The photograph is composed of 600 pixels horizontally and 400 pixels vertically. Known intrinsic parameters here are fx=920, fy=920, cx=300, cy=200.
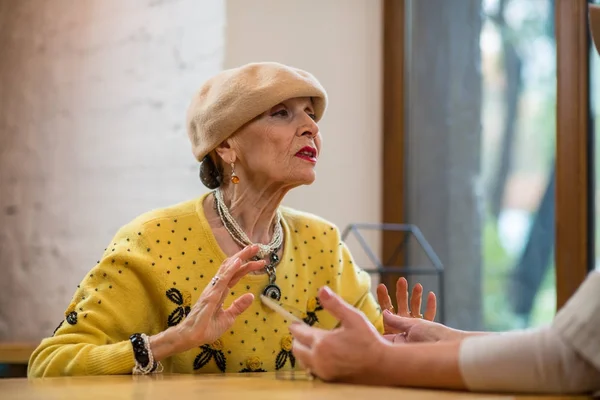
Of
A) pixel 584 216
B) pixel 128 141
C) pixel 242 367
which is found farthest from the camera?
pixel 128 141

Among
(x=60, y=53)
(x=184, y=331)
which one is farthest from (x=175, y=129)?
(x=184, y=331)

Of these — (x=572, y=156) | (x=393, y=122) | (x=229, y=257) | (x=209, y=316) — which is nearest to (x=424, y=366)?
(x=209, y=316)

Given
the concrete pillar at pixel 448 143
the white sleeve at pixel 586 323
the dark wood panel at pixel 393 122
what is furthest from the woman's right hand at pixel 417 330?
the dark wood panel at pixel 393 122

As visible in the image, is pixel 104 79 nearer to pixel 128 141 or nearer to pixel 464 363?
pixel 128 141

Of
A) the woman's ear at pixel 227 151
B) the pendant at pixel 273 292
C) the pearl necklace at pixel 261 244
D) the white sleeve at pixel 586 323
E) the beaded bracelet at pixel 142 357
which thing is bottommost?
the beaded bracelet at pixel 142 357

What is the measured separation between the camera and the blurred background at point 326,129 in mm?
3309

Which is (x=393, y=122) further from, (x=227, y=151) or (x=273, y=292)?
(x=273, y=292)

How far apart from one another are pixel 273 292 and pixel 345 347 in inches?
33.4

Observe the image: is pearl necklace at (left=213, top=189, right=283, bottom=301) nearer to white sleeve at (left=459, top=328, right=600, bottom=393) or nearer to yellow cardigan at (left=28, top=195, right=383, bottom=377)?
yellow cardigan at (left=28, top=195, right=383, bottom=377)

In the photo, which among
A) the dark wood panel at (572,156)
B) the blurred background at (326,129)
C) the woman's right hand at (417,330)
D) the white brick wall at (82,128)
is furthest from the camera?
the white brick wall at (82,128)

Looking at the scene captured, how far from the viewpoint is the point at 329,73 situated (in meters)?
3.65

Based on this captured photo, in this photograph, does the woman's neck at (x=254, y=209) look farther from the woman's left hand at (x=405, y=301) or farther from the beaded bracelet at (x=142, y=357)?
the beaded bracelet at (x=142, y=357)

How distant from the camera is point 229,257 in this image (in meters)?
2.05

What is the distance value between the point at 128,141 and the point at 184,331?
198 centimetres
